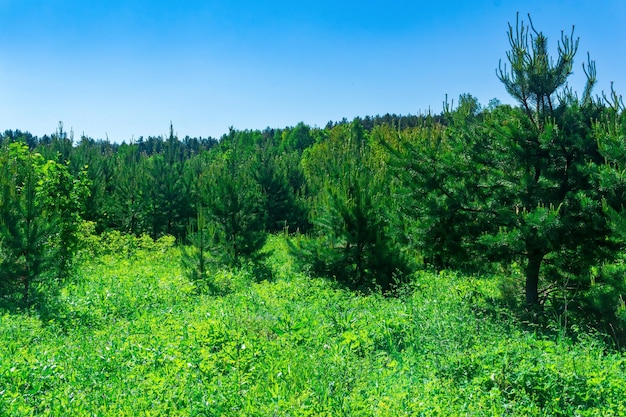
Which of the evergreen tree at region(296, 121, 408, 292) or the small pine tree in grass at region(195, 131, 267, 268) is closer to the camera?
the evergreen tree at region(296, 121, 408, 292)

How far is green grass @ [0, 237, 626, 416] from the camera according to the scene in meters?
4.69

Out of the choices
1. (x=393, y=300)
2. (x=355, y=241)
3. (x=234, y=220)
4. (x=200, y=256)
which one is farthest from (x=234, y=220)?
(x=393, y=300)

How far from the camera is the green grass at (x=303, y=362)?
469 cm

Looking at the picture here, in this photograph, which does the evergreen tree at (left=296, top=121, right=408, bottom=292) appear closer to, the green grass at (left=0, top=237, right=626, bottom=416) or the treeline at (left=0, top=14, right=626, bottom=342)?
the treeline at (left=0, top=14, right=626, bottom=342)

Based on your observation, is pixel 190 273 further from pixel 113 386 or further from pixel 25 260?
pixel 113 386

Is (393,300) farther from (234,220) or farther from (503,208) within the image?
(234,220)

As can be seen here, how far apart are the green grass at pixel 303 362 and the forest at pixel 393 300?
31mm

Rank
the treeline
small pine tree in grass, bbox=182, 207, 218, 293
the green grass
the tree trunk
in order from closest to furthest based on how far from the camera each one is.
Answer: the green grass → the treeline → the tree trunk → small pine tree in grass, bbox=182, 207, 218, 293

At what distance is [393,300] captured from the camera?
984 cm

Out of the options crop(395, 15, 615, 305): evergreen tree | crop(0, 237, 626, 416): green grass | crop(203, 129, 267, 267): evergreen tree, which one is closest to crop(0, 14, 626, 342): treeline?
crop(395, 15, 615, 305): evergreen tree

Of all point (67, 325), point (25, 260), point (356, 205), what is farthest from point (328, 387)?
point (25, 260)

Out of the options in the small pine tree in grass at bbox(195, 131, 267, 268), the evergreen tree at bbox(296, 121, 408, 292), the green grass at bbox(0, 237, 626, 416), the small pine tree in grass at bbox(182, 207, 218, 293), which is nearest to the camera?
the green grass at bbox(0, 237, 626, 416)

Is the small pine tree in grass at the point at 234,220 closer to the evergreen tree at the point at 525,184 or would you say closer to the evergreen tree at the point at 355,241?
the evergreen tree at the point at 355,241

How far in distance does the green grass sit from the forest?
0.03 metres
